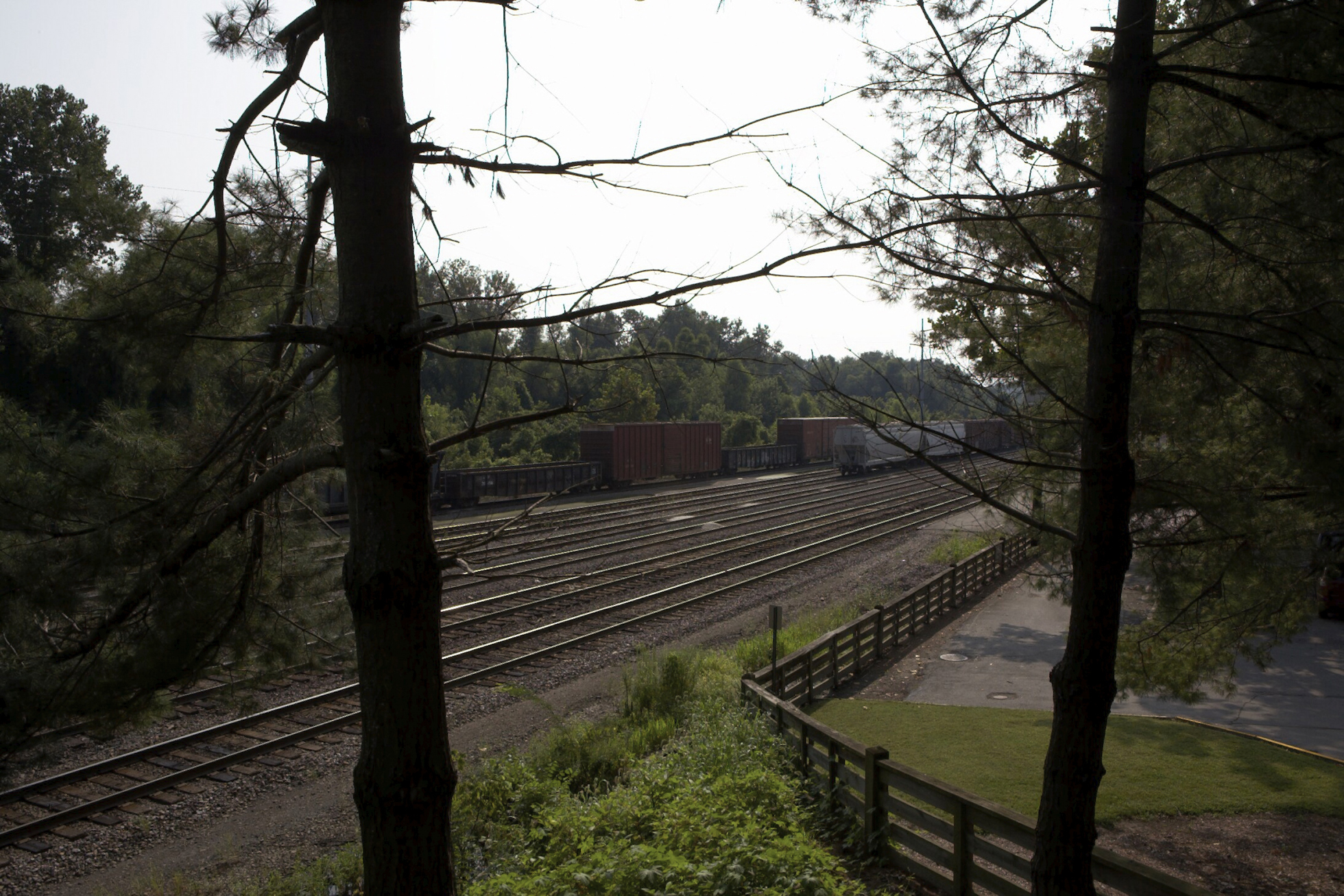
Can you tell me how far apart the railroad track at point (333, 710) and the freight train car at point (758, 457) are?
73.2 ft

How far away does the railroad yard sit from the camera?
308 inches

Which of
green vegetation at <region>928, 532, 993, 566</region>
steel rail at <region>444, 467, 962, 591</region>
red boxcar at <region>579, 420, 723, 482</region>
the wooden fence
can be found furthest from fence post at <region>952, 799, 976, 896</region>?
red boxcar at <region>579, 420, 723, 482</region>

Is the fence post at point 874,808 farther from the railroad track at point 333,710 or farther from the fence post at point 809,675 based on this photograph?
the fence post at point 809,675

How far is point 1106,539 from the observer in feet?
11.9

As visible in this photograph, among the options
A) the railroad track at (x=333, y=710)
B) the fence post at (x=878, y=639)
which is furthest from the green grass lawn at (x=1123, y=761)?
the railroad track at (x=333, y=710)

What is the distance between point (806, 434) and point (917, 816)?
48.1 metres

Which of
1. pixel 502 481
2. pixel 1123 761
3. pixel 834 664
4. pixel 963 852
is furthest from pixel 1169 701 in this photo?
pixel 502 481

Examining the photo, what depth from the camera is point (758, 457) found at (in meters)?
50.1

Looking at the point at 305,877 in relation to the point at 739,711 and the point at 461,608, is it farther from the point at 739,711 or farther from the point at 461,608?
the point at 461,608

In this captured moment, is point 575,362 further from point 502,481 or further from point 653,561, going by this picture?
point 502,481

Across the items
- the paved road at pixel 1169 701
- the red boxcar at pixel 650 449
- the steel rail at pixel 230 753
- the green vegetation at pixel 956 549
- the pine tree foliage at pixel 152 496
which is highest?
the pine tree foliage at pixel 152 496

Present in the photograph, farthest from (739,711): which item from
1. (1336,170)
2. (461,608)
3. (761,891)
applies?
(461,608)

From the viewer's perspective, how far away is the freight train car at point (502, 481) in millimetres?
29078

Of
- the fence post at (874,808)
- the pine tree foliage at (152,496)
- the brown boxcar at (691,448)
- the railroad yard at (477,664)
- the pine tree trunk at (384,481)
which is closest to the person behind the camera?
the pine tree trunk at (384,481)
